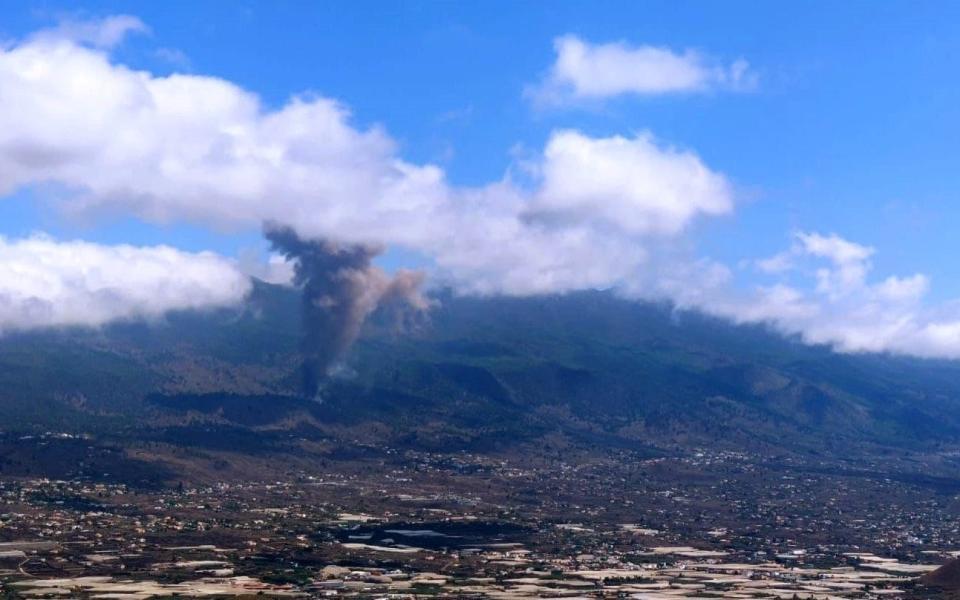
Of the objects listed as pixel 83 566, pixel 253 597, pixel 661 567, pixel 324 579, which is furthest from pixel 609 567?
pixel 83 566

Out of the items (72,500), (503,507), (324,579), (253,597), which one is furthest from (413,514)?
(253,597)

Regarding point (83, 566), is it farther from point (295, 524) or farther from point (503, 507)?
point (503, 507)

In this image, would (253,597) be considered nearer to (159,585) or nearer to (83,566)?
(159,585)

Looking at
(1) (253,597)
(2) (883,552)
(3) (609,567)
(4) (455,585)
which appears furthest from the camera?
(2) (883,552)

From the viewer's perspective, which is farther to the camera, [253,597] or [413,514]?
[413,514]

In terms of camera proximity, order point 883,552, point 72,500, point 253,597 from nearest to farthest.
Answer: point 253,597, point 883,552, point 72,500

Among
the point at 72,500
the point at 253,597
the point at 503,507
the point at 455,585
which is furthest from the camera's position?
the point at 503,507

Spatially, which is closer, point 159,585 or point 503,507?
point 159,585

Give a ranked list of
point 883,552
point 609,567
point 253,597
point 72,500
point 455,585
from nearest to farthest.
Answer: point 253,597 → point 455,585 → point 609,567 → point 883,552 → point 72,500
